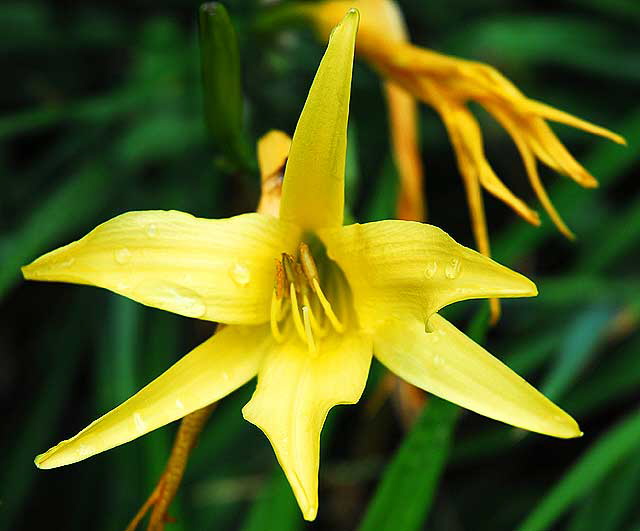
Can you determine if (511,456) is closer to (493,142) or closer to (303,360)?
(493,142)

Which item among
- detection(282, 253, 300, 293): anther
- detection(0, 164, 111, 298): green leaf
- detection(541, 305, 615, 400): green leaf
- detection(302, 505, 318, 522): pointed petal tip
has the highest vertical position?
detection(282, 253, 300, 293): anther

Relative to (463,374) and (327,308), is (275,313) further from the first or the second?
(463,374)

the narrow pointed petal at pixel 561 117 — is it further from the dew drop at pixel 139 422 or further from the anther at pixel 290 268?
the dew drop at pixel 139 422

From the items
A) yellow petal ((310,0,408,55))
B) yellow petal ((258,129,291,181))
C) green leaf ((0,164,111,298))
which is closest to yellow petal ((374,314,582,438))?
yellow petal ((258,129,291,181))

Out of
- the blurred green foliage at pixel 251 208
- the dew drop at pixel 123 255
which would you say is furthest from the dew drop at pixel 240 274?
the blurred green foliage at pixel 251 208

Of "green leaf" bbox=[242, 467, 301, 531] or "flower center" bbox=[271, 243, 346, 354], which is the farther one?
"green leaf" bbox=[242, 467, 301, 531]

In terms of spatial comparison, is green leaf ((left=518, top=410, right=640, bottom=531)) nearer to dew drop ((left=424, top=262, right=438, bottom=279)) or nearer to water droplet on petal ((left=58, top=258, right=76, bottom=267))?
dew drop ((left=424, top=262, right=438, bottom=279))

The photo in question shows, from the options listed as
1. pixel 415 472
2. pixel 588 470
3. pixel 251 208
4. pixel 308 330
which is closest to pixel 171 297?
pixel 308 330
